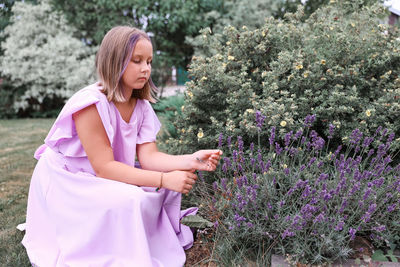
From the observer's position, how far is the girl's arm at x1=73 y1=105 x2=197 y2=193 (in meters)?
1.93

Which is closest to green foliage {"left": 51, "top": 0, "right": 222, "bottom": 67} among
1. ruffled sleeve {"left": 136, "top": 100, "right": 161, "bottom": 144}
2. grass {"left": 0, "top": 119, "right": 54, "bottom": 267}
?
grass {"left": 0, "top": 119, "right": 54, "bottom": 267}

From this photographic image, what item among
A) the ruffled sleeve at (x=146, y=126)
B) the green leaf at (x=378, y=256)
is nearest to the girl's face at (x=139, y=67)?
the ruffled sleeve at (x=146, y=126)

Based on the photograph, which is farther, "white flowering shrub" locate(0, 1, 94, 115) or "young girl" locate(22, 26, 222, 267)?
"white flowering shrub" locate(0, 1, 94, 115)

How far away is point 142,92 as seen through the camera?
2244mm

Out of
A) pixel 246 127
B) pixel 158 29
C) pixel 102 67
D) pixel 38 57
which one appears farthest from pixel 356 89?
pixel 38 57

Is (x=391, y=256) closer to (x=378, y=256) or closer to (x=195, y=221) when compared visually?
(x=378, y=256)

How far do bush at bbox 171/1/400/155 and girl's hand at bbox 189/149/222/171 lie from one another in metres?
0.50

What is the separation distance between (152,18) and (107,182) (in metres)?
8.04

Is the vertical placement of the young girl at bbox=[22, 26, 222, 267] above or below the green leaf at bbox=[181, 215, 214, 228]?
above

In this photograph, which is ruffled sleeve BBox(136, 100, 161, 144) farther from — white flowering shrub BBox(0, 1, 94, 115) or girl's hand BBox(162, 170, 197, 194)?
white flowering shrub BBox(0, 1, 94, 115)

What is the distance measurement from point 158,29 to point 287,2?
14.2 ft

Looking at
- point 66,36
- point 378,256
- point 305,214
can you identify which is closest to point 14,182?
point 305,214

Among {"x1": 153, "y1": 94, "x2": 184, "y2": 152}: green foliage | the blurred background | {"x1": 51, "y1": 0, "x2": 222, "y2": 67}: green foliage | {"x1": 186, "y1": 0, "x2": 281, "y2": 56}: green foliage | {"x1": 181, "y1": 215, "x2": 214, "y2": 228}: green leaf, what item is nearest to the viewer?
{"x1": 181, "y1": 215, "x2": 214, "y2": 228}: green leaf

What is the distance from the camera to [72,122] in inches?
78.9
